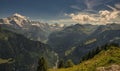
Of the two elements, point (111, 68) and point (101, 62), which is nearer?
point (111, 68)

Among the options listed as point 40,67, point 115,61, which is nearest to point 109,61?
point 115,61

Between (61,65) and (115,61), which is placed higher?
(115,61)

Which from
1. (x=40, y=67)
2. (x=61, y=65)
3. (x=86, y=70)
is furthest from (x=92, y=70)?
(x=61, y=65)

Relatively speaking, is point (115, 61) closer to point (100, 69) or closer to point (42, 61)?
point (100, 69)

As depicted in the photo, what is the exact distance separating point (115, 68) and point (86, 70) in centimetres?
1114

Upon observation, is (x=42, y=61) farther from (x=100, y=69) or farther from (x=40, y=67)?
(x=100, y=69)

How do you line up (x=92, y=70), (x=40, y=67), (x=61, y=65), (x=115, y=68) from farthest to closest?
(x=61, y=65), (x=40, y=67), (x=92, y=70), (x=115, y=68)

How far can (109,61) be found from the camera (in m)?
75.9

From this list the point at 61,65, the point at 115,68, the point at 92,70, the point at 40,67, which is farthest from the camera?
the point at 61,65

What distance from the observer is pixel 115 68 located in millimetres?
67938

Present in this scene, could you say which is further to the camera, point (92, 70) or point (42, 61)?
point (42, 61)

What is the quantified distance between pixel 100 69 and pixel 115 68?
4149 mm

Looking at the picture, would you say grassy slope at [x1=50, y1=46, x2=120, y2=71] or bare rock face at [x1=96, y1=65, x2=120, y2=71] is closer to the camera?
bare rock face at [x1=96, y1=65, x2=120, y2=71]

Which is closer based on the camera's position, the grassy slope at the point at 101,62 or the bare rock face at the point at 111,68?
the bare rock face at the point at 111,68
